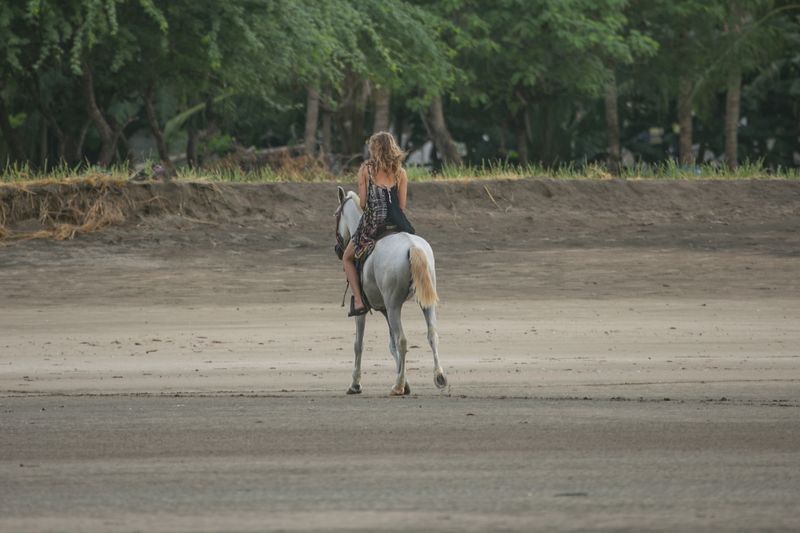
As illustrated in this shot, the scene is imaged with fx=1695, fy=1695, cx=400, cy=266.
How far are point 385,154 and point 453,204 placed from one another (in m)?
11.9

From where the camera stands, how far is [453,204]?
83.5 feet

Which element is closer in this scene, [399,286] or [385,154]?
[399,286]

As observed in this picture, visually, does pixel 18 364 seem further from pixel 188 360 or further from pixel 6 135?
pixel 6 135

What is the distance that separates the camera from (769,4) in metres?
41.4

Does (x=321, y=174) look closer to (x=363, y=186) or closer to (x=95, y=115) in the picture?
(x=95, y=115)

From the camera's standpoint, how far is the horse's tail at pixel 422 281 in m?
12.8

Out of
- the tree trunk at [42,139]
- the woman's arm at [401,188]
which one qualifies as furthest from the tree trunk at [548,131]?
the woman's arm at [401,188]

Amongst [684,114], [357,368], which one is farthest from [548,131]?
[357,368]

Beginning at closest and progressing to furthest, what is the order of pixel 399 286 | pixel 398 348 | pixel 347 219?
pixel 398 348, pixel 399 286, pixel 347 219

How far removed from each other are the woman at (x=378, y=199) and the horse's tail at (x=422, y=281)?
0.63m

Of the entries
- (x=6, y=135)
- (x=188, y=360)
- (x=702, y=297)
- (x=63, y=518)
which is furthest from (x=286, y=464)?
(x=6, y=135)

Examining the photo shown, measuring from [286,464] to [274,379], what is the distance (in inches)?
184

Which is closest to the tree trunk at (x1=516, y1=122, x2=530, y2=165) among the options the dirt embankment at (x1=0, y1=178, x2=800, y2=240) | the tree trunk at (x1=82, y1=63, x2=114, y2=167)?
the tree trunk at (x1=82, y1=63, x2=114, y2=167)

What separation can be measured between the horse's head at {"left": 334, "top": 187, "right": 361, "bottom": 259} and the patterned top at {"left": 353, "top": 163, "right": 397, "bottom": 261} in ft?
1.00
